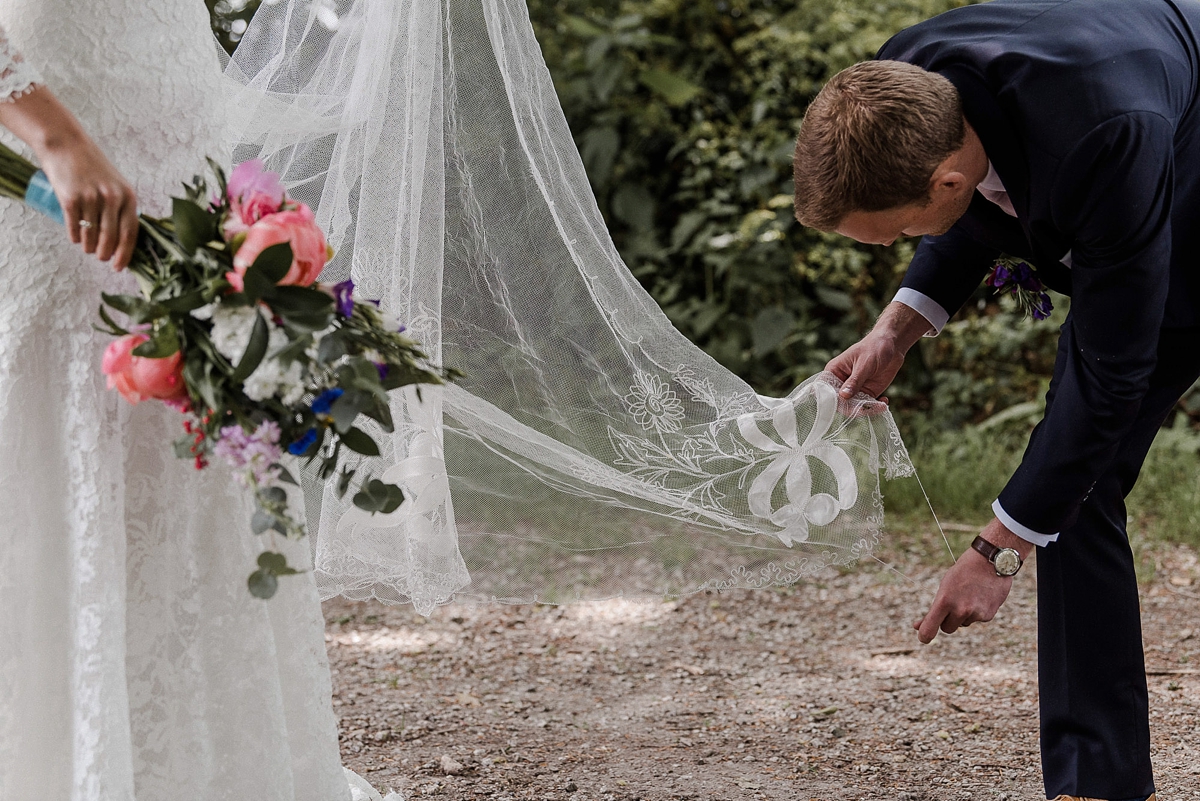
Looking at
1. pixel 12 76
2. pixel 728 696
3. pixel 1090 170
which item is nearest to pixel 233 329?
pixel 12 76

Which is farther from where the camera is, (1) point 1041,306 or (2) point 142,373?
(1) point 1041,306

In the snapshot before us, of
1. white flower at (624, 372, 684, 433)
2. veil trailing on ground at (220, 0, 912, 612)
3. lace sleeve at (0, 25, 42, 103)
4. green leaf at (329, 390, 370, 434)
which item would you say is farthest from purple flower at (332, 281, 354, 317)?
white flower at (624, 372, 684, 433)

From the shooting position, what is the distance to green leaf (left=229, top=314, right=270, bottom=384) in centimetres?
134

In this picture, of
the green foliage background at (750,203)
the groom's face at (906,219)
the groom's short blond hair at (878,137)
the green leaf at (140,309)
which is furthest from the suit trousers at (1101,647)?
the green foliage background at (750,203)

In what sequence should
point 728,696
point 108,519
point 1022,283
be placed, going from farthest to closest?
point 728,696 → point 1022,283 → point 108,519

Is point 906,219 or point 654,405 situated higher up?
point 906,219

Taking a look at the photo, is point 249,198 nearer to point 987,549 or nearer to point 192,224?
point 192,224

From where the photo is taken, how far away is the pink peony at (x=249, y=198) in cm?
140

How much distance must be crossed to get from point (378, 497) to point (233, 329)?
0.90ft

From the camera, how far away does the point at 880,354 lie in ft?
7.82

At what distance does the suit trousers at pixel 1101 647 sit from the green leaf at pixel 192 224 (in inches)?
63.8

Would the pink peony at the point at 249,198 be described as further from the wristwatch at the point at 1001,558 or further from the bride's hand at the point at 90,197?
the wristwatch at the point at 1001,558

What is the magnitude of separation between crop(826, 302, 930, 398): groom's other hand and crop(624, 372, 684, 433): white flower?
0.34m

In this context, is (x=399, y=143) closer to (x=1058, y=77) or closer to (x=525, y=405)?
(x=525, y=405)
